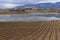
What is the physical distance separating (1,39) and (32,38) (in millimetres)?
1698

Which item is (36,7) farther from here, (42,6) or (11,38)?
(11,38)

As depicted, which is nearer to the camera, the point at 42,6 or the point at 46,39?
the point at 46,39

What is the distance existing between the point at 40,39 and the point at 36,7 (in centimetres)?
6039

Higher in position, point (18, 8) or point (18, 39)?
point (18, 39)

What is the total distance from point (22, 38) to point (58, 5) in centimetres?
6230

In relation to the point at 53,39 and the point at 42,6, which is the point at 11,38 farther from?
the point at 42,6

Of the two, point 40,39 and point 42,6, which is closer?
point 40,39

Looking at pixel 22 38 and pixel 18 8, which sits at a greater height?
pixel 22 38

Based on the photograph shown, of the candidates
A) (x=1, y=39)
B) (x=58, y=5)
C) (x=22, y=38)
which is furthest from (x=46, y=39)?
(x=58, y=5)

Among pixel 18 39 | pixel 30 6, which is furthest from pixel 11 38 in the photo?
pixel 30 6

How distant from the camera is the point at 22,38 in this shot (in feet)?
45.8

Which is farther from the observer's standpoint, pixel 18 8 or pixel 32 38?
pixel 18 8

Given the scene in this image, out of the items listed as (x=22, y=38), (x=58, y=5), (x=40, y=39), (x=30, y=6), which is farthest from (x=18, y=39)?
(x=58, y=5)

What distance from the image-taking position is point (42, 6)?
7425 cm
